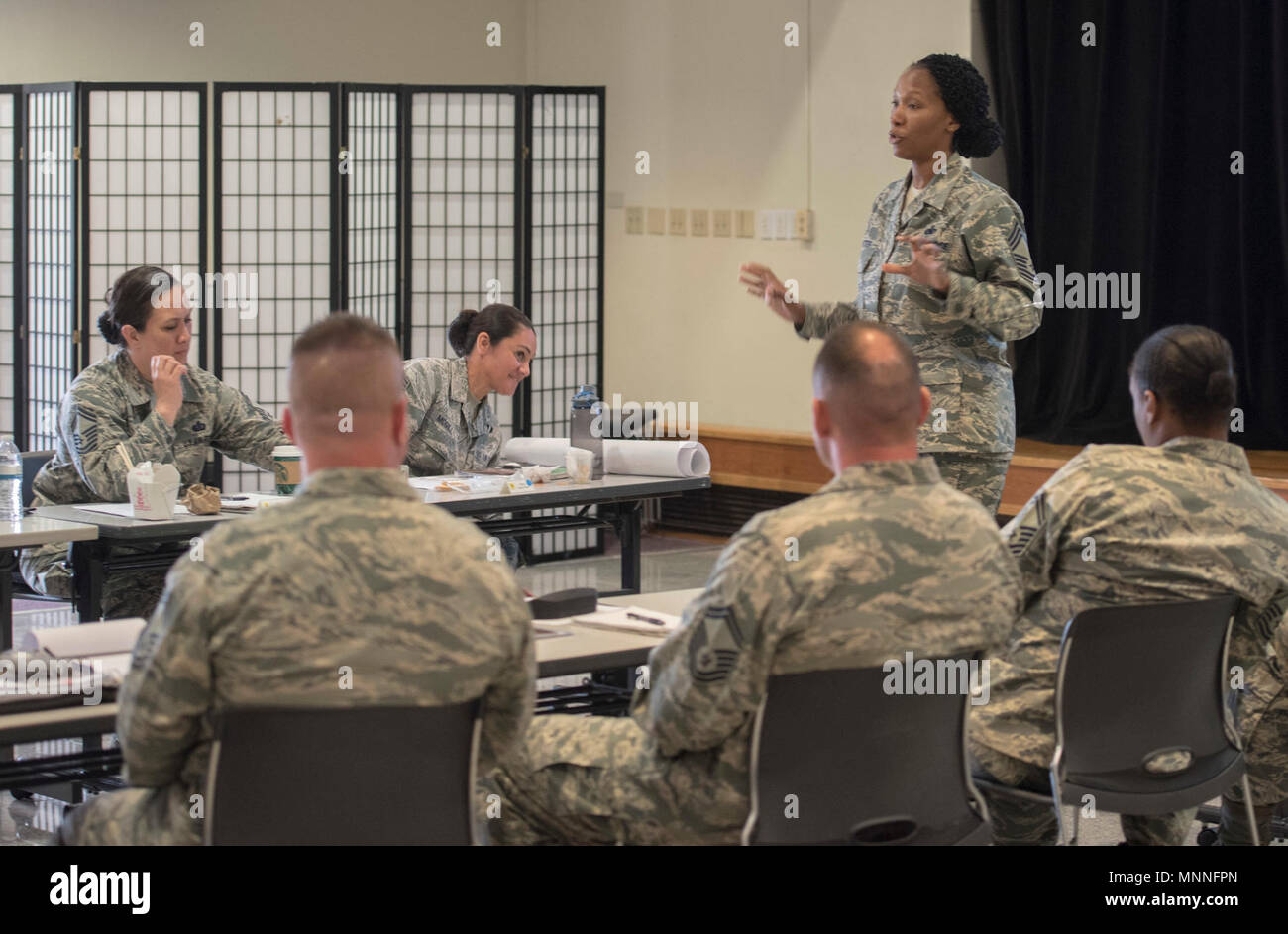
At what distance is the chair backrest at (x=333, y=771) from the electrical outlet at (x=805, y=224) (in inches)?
227

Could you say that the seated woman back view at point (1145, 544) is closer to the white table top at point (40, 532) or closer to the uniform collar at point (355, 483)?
the uniform collar at point (355, 483)

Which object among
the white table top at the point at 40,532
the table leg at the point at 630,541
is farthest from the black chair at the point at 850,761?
the table leg at the point at 630,541

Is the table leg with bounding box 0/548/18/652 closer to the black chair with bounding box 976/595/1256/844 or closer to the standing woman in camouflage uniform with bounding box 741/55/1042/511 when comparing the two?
the standing woman in camouflage uniform with bounding box 741/55/1042/511

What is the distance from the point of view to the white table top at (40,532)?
3.77 meters

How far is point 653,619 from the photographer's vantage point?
3.02 m

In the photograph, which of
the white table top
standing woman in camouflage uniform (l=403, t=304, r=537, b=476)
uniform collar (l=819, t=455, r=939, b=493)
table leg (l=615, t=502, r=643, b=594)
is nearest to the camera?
uniform collar (l=819, t=455, r=939, b=493)

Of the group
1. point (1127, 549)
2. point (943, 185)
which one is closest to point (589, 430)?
point (943, 185)

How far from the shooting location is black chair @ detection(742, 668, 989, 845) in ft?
7.47

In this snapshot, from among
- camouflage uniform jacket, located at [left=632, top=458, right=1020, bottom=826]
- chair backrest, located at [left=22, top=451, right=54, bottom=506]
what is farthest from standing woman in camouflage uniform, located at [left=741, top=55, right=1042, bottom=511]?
chair backrest, located at [left=22, top=451, right=54, bottom=506]

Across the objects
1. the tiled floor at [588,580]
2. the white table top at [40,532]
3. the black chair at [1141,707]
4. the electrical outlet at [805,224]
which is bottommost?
the tiled floor at [588,580]

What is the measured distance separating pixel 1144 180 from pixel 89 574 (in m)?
4.58

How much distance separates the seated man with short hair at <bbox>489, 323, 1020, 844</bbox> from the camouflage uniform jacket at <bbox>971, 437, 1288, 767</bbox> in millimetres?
453

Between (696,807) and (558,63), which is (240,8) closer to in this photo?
(558,63)
